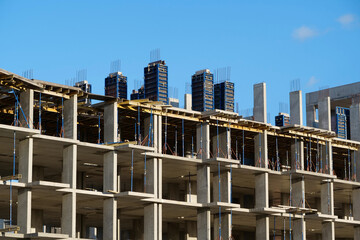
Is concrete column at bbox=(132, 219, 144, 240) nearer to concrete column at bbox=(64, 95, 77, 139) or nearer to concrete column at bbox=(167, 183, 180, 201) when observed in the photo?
concrete column at bbox=(167, 183, 180, 201)

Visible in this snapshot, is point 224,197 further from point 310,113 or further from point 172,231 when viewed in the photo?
point 310,113

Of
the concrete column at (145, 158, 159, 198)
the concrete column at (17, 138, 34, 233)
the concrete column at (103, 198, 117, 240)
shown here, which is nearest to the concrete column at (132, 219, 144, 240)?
the concrete column at (145, 158, 159, 198)

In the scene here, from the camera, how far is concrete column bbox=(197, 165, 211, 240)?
2552 inches

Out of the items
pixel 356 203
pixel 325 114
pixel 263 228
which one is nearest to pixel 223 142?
pixel 263 228

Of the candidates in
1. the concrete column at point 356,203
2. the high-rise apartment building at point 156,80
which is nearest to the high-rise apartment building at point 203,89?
the high-rise apartment building at point 156,80

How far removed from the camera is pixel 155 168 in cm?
6241

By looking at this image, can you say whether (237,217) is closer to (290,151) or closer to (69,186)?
(290,151)

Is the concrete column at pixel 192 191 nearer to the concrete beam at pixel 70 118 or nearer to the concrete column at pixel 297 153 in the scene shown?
the concrete column at pixel 297 153

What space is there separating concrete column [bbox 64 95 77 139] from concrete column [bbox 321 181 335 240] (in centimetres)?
2938

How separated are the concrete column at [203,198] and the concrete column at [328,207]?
1561 centimetres

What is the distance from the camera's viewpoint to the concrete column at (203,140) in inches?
2606

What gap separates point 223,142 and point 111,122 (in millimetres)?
12526

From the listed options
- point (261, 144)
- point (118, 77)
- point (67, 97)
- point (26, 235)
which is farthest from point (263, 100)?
point (118, 77)

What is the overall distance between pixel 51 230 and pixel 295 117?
114ft
